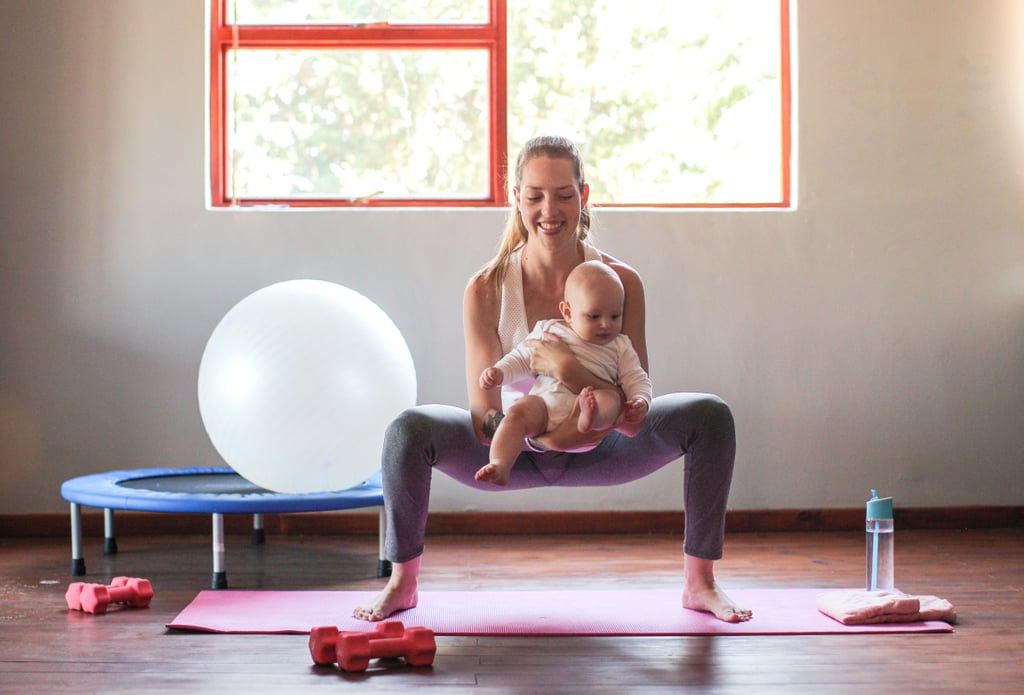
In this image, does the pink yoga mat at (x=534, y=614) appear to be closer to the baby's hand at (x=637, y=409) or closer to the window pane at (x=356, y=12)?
the baby's hand at (x=637, y=409)

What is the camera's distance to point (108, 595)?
7.98 ft

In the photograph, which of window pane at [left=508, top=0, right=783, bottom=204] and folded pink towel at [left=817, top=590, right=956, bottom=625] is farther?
window pane at [left=508, top=0, right=783, bottom=204]

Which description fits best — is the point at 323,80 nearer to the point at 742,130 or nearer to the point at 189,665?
the point at 742,130

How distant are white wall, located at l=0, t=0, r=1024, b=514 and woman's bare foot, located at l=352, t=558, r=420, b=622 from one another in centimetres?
118

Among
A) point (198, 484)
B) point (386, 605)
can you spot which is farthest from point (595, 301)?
point (198, 484)

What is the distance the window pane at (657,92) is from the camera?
366 centimetres

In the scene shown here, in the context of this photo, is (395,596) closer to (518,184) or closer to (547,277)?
(547,277)

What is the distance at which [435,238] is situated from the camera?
11.8 feet

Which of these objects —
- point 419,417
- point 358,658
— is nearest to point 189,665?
point 358,658

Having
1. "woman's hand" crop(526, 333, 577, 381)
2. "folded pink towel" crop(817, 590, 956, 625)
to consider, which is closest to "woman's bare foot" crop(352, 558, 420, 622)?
"woman's hand" crop(526, 333, 577, 381)

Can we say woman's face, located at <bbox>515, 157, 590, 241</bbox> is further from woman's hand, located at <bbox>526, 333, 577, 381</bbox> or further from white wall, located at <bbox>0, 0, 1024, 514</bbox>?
white wall, located at <bbox>0, 0, 1024, 514</bbox>

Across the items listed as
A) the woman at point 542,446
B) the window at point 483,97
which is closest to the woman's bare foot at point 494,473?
the woman at point 542,446

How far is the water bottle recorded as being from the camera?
8.20ft

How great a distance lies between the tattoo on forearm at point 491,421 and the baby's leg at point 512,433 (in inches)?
4.2
